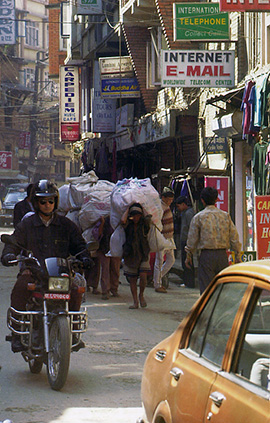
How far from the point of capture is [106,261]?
13.7 meters

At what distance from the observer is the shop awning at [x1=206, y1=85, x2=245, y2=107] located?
1511cm

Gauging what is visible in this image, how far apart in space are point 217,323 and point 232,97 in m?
12.3

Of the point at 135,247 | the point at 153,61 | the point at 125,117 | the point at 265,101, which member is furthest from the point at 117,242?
the point at 125,117

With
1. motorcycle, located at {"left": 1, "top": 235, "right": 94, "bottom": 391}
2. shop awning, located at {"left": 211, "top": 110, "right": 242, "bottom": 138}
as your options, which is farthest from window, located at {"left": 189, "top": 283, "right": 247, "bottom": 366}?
shop awning, located at {"left": 211, "top": 110, "right": 242, "bottom": 138}

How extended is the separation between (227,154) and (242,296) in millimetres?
14725

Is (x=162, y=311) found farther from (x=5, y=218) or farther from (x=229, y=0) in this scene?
(x=5, y=218)

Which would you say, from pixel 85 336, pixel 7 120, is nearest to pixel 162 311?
pixel 85 336

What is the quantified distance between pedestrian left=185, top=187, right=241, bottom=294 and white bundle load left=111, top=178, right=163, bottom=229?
231 cm

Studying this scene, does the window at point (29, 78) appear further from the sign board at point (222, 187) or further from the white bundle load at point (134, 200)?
the white bundle load at point (134, 200)

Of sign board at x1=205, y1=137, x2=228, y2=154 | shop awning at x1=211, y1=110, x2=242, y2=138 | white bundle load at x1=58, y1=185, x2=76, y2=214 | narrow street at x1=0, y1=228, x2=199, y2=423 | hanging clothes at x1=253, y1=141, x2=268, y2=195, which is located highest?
shop awning at x1=211, y1=110, x2=242, y2=138

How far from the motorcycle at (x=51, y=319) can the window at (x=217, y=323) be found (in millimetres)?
2914

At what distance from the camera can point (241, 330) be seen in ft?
11.9

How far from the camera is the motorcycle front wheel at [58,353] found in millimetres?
6906

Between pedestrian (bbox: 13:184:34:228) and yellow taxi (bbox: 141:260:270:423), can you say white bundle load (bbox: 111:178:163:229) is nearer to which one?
pedestrian (bbox: 13:184:34:228)
